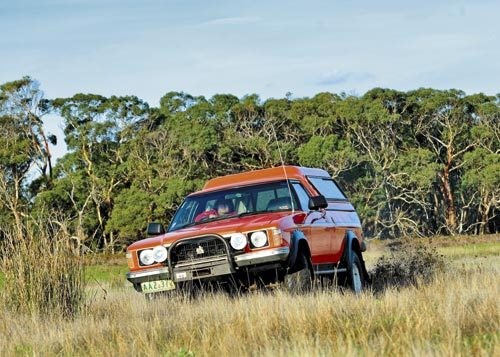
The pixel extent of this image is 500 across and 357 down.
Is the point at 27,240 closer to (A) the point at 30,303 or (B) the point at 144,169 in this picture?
(A) the point at 30,303

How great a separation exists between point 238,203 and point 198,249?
1621 millimetres

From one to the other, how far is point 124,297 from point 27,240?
6.42 ft

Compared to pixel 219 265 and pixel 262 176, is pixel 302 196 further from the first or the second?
pixel 219 265

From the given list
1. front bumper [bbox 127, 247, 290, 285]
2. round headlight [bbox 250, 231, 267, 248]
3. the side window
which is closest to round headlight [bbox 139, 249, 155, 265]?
front bumper [bbox 127, 247, 290, 285]

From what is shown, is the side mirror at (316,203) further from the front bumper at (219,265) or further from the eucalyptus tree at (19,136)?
the eucalyptus tree at (19,136)

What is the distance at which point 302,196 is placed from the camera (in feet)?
44.4

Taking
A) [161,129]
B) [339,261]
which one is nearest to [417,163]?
[161,129]

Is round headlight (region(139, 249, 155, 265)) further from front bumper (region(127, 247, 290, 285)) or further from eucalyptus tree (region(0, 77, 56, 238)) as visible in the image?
eucalyptus tree (region(0, 77, 56, 238))

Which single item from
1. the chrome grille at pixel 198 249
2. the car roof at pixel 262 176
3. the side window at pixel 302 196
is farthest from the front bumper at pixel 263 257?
the car roof at pixel 262 176

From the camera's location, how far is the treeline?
54.2 metres

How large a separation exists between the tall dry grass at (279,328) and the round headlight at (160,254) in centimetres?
81

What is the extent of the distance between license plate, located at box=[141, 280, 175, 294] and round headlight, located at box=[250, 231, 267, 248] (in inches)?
47.4

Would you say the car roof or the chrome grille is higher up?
the car roof

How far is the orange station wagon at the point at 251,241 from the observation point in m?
11.7
